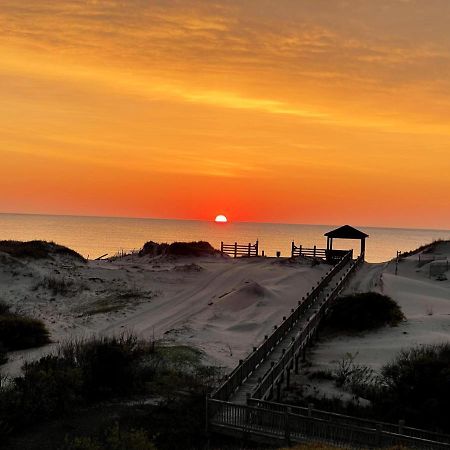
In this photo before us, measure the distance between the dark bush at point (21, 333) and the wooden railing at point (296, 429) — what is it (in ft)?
42.6

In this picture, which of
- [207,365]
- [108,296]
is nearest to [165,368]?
[207,365]

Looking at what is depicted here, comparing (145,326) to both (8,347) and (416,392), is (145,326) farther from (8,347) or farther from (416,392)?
(416,392)

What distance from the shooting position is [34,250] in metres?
50.2

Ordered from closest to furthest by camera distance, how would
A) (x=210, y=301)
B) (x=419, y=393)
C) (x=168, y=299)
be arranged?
(x=419, y=393) → (x=210, y=301) → (x=168, y=299)

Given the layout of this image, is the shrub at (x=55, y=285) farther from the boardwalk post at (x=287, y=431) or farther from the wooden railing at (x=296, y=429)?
the boardwalk post at (x=287, y=431)

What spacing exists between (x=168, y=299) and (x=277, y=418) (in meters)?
26.8

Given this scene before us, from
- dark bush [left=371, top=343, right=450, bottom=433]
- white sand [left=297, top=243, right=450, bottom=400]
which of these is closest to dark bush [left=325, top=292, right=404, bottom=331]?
white sand [left=297, top=243, right=450, bottom=400]

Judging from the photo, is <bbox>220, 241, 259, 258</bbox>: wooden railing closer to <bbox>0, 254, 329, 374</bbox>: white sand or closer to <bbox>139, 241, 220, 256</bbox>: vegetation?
<bbox>139, 241, 220, 256</bbox>: vegetation

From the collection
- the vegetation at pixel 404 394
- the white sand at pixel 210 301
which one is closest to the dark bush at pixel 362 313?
the white sand at pixel 210 301

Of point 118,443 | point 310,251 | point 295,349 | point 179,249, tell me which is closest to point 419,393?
point 295,349

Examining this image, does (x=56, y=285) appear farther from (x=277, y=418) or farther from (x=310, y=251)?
(x=277, y=418)

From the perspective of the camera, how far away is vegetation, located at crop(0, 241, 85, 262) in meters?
49.1

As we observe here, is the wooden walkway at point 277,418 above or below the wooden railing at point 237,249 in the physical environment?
below

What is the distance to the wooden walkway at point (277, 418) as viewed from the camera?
15.6 meters
